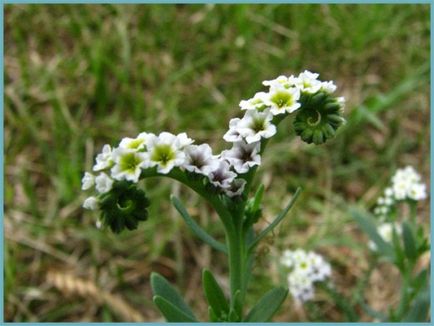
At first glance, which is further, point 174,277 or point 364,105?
point 364,105

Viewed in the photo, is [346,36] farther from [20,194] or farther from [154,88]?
[20,194]

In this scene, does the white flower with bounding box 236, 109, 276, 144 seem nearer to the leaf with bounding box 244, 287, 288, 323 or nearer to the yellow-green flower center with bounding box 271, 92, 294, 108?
the yellow-green flower center with bounding box 271, 92, 294, 108

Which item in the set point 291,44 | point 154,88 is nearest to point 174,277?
point 154,88

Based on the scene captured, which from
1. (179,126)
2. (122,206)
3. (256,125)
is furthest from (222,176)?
(179,126)

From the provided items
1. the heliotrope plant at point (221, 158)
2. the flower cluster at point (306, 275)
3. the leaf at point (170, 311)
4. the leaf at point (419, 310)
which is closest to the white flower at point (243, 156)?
the heliotrope plant at point (221, 158)

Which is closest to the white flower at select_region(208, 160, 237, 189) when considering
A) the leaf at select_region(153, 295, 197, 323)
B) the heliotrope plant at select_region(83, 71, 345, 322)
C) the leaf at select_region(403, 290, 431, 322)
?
the heliotrope plant at select_region(83, 71, 345, 322)

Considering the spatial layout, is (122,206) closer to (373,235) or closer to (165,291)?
Answer: (165,291)
